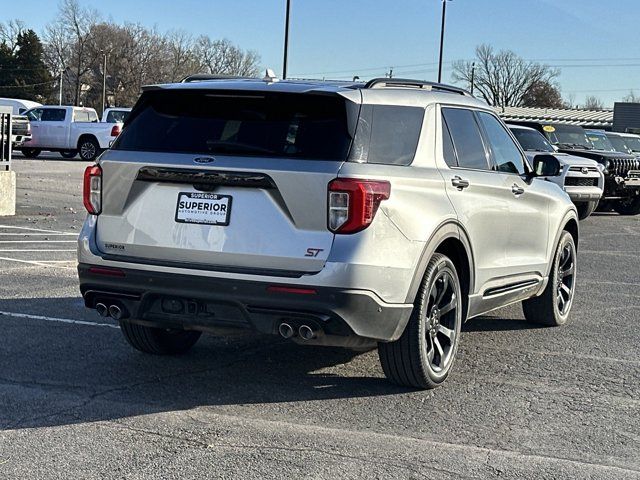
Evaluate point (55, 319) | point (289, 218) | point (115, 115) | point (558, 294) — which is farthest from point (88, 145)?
point (289, 218)

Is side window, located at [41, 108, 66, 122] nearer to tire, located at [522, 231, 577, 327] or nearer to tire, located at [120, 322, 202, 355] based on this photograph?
tire, located at [522, 231, 577, 327]

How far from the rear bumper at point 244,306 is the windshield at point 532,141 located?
13.5 meters

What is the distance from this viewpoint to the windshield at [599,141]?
22.4 metres

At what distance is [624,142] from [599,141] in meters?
2.80

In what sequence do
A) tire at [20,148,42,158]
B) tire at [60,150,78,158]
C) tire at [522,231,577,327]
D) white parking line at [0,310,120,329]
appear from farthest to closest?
tire at [20,148,42,158]
tire at [60,150,78,158]
tire at [522,231,577,327]
white parking line at [0,310,120,329]

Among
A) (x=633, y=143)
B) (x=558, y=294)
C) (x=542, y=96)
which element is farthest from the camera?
(x=542, y=96)

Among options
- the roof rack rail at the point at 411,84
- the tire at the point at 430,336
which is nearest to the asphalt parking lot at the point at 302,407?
the tire at the point at 430,336

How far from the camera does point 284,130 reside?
545cm

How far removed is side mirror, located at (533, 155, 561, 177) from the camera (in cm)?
767

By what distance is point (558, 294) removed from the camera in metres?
8.31

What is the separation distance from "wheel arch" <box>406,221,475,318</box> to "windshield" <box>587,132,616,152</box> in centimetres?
1670

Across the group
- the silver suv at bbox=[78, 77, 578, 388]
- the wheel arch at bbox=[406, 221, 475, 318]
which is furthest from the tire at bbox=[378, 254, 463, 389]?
the wheel arch at bbox=[406, 221, 475, 318]

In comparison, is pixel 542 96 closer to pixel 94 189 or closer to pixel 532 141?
pixel 532 141

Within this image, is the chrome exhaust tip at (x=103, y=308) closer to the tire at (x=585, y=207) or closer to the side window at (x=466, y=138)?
the side window at (x=466, y=138)
